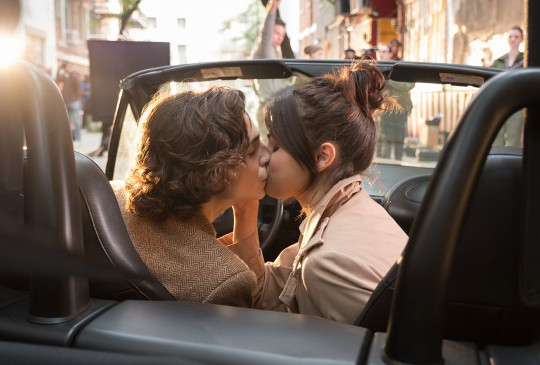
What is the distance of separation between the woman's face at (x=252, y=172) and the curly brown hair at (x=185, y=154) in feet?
0.39

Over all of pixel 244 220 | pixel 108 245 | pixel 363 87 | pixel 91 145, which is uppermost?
pixel 363 87

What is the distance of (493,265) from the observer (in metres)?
1.05

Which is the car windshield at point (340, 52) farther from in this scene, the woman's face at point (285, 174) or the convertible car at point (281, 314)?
the woman's face at point (285, 174)

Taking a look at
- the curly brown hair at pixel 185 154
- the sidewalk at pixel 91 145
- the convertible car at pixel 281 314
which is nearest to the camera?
the convertible car at pixel 281 314

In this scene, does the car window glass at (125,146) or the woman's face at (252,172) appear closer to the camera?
the woman's face at (252,172)

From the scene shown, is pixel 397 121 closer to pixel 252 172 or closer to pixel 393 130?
pixel 393 130

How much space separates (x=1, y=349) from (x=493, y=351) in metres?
0.75

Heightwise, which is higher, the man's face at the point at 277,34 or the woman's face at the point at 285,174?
the man's face at the point at 277,34

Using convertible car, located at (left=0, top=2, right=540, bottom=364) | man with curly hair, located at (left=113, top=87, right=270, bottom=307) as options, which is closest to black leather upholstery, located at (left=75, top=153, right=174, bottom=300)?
convertible car, located at (left=0, top=2, right=540, bottom=364)

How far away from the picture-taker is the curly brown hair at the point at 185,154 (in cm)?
174

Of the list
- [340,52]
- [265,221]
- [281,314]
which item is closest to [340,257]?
[281,314]

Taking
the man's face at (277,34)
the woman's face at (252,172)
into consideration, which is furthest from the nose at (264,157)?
the man's face at (277,34)

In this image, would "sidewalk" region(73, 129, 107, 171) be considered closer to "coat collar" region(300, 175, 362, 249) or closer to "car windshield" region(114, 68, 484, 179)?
"car windshield" region(114, 68, 484, 179)

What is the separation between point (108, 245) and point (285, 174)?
2.47ft
